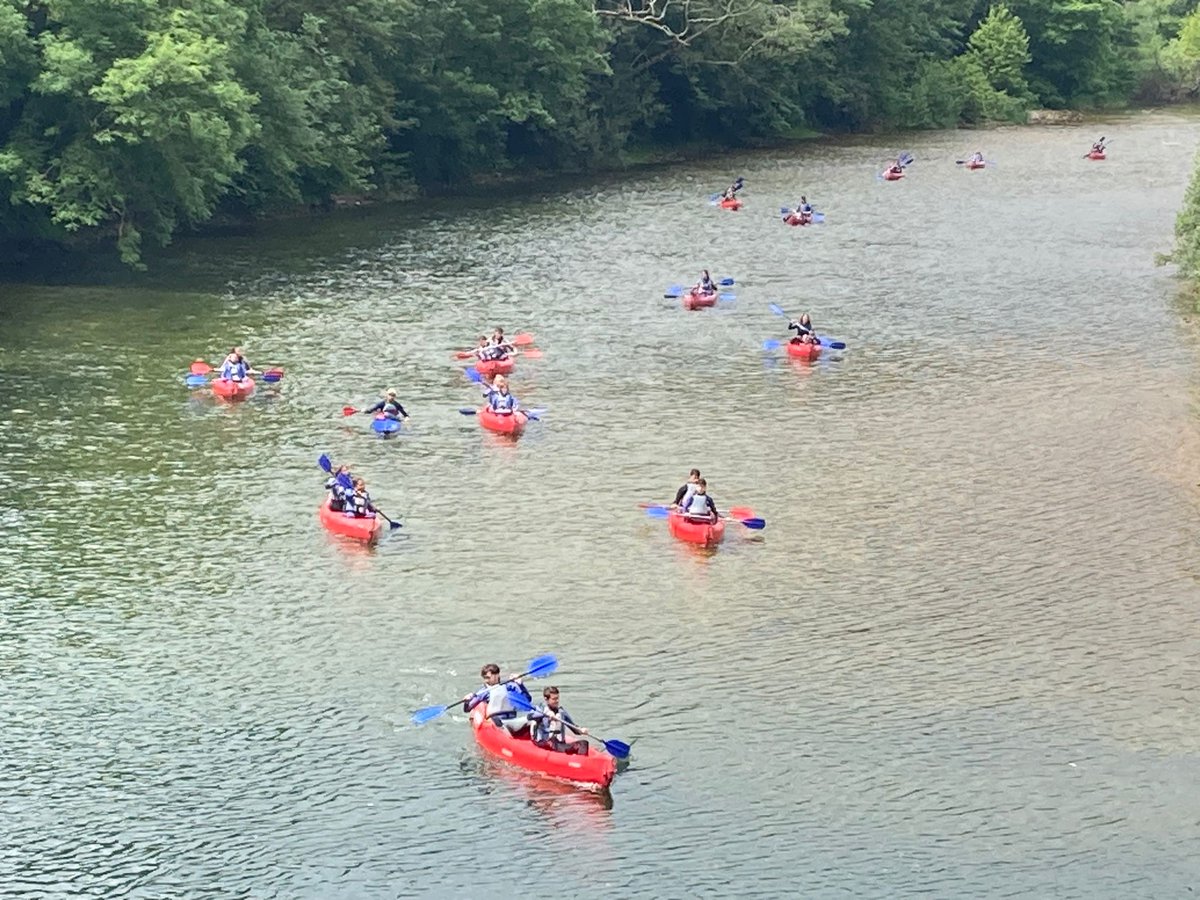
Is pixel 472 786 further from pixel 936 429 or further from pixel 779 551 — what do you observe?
pixel 936 429

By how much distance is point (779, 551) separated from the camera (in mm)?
31281

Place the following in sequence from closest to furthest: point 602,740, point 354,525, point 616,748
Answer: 1. point 616,748
2. point 602,740
3. point 354,525

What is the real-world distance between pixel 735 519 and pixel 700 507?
776 mm

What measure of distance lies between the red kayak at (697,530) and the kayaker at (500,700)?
7.65 meters

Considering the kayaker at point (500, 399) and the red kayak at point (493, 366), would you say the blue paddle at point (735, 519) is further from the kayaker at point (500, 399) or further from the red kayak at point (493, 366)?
the red kayak at point (493, 366)

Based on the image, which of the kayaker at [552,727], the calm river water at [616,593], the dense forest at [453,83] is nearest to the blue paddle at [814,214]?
the calm river water at [616,593]

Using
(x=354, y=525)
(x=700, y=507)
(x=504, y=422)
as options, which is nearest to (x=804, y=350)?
(x=504, y=422)

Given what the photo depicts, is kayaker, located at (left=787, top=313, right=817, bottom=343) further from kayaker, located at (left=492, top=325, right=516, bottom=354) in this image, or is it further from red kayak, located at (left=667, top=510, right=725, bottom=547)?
red kayak, located at (left=667, top=510, right=725, bottom=547)

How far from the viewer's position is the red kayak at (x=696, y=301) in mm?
50406

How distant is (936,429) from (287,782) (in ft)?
64.6

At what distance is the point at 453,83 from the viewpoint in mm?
70062

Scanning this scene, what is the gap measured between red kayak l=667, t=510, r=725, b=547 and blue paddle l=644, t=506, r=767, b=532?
338 mm

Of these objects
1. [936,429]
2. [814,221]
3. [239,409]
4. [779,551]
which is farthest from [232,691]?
[814,221]

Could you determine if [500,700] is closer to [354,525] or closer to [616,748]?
[616,748]
